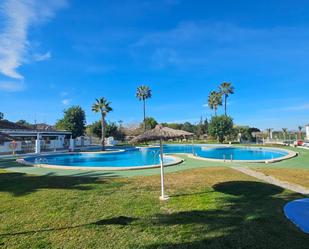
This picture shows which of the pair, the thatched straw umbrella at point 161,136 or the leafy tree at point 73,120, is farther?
the leafy tree at point 73,120

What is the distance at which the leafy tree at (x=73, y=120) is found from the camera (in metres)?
45.5

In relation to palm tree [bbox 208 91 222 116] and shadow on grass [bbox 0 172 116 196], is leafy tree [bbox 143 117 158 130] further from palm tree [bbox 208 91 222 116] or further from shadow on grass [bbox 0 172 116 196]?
shadow on grass [bbox 0 172 116 196]

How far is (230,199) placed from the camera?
318 inches

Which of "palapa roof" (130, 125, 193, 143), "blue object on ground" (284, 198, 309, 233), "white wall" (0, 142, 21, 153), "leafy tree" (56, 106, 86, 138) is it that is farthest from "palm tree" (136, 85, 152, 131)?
"blue object on ground" (284, 198, 309, 233)

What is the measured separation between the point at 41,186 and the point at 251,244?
8539 millimetres

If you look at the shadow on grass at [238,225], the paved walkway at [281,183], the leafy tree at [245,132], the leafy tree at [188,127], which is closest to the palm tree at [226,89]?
the leafy tree at [245,132]

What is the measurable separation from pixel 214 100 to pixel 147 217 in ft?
178

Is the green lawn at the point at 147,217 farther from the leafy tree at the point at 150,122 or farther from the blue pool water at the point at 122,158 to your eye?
the leafy tree at the point at 150,122

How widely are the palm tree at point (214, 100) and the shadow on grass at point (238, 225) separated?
51473mm

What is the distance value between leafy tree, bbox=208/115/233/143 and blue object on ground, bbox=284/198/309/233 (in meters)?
38.9

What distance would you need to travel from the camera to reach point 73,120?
45688mm

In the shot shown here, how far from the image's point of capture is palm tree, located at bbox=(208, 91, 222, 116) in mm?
58344

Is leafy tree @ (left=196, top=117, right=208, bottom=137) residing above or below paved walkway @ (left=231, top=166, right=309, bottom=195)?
above

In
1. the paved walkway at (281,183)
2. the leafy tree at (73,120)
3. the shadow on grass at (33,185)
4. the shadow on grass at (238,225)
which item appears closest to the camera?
the shadow on grass at (238,225)
